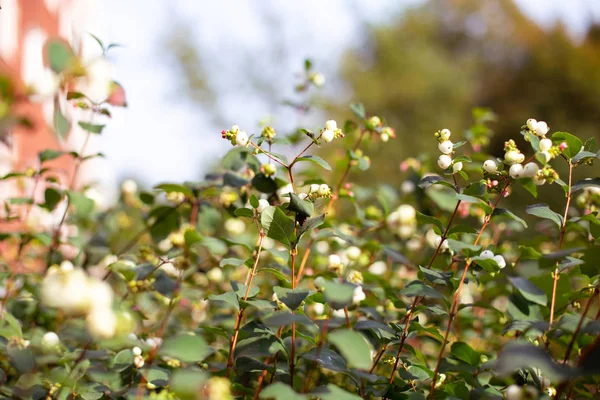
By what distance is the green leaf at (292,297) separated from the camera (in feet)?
2.59

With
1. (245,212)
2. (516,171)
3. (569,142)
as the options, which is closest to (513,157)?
(516,171)

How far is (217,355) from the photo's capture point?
4.38 feet

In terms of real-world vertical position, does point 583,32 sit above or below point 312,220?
above

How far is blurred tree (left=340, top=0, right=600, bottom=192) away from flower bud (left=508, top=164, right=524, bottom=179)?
9639 millimetres

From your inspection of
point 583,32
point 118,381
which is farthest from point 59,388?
point 583,32

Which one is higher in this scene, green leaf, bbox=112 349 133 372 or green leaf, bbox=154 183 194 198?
green leaf, bbox=154 183 194 198

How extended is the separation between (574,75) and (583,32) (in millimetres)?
1442

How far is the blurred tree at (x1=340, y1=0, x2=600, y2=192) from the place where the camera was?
36.3 feet

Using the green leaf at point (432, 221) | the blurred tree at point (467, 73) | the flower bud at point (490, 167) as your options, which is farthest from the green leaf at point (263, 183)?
the blurred tree at point (467, 73)

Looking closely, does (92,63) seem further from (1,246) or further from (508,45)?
(508,45)

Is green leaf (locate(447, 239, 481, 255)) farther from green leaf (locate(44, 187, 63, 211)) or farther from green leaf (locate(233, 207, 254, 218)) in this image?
green leaf (locate(44, 187, 63, 211))

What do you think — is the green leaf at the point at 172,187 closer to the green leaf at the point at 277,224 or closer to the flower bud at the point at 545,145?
the green leaf at the point at 277,224

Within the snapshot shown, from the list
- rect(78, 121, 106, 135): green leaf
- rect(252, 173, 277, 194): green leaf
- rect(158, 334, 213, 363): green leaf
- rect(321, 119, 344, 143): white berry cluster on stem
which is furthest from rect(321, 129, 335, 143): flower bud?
rect(78, 121, 106, 135): green leaf

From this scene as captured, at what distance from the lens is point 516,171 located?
830mm
